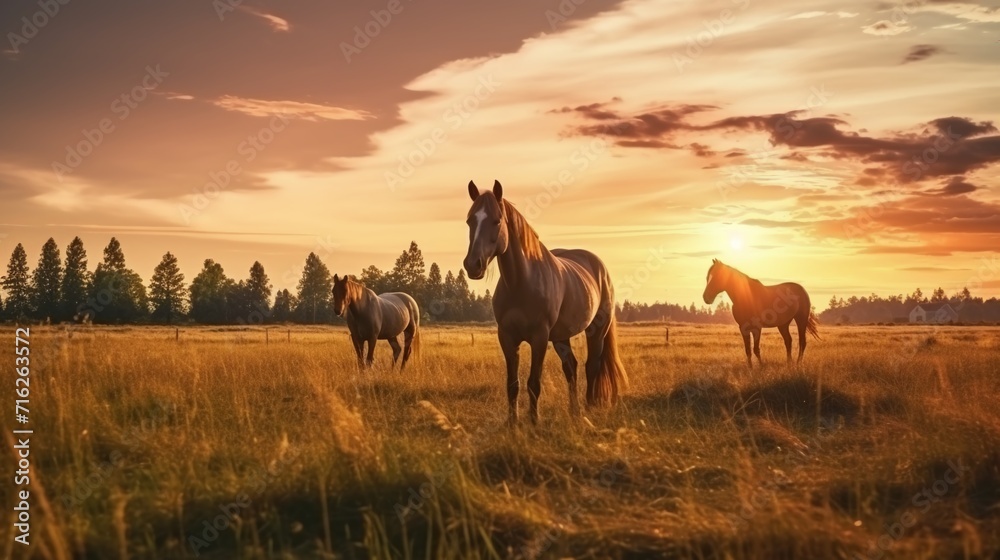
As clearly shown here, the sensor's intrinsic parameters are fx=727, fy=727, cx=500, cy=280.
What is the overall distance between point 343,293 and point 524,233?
10253 mm

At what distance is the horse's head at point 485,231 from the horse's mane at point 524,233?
0.95ft

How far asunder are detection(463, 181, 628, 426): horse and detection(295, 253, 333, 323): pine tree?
86422mm

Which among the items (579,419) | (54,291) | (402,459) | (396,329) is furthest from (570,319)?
(54,291)

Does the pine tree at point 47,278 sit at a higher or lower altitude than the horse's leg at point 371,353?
higher

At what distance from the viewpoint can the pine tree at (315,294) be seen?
9650cm

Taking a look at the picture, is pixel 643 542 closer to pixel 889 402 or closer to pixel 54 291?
pixel 889 402

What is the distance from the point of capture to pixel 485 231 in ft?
25.0

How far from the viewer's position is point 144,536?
14.2 ft

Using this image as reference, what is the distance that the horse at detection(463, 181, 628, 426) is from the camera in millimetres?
7719

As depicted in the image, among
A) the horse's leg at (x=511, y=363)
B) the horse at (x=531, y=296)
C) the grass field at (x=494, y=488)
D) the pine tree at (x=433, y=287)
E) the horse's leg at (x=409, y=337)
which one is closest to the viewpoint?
the grass field at (x=494, y=488)

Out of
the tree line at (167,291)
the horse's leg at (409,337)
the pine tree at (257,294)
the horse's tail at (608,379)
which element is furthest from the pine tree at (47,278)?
the horse's tail at (608,379)

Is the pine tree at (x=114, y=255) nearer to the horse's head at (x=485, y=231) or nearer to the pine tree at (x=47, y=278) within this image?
the pine tree at (x=47, y=278)

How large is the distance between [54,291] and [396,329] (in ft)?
267

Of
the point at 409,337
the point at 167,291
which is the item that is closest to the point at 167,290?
the point at 167,291
